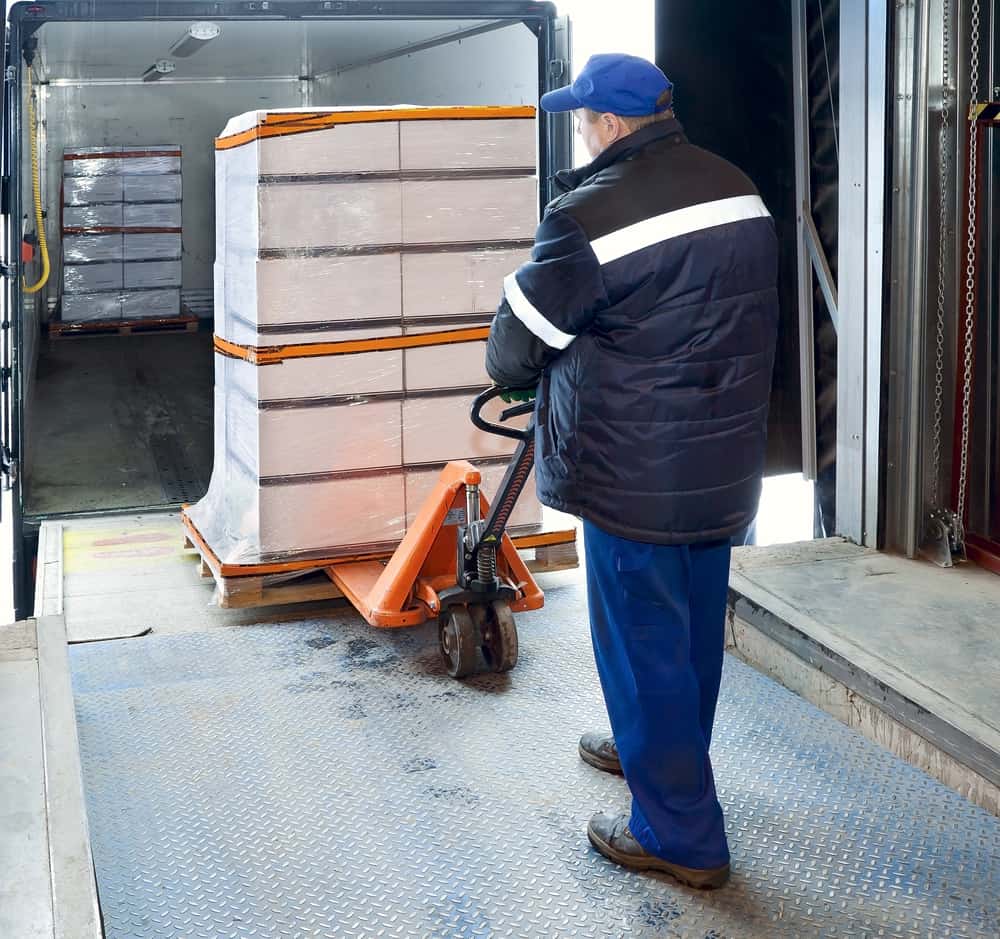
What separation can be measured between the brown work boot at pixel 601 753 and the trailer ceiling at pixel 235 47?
9431 mm

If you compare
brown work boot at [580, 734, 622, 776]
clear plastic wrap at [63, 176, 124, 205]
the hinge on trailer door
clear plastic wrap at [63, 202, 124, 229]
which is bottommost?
brown work boot at [580, 734, 622, 776]

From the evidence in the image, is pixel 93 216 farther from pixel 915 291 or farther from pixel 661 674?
pixel 661 674

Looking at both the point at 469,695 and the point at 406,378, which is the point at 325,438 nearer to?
the point at 406,378

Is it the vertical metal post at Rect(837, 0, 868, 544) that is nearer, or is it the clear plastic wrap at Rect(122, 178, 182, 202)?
the vertical metal post at Rect(837, 0, 868, 544)

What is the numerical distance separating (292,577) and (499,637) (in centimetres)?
121

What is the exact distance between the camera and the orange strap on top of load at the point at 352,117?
4.77 meters

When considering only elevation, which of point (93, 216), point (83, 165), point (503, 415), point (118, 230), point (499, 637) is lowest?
point (499, 637)

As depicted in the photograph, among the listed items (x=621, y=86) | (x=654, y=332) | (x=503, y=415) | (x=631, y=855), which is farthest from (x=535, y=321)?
(x=631, y=855)

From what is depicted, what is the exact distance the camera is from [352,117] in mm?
4840

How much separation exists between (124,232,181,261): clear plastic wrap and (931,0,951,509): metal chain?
11.4 metres

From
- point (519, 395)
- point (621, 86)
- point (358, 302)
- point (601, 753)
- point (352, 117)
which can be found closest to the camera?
point (621, 86)

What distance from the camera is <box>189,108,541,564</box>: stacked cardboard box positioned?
4.85m

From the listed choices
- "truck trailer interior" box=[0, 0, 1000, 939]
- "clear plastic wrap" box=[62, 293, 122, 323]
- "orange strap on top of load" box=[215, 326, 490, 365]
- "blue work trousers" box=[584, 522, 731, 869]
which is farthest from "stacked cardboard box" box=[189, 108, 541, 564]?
"clear plastic wrap" box=[62, 293, 122, 323]

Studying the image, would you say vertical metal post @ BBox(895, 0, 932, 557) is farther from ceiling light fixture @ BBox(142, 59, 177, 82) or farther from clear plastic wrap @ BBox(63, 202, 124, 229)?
ceiling light fixture @ BBox(142, 59, 177, 82)
